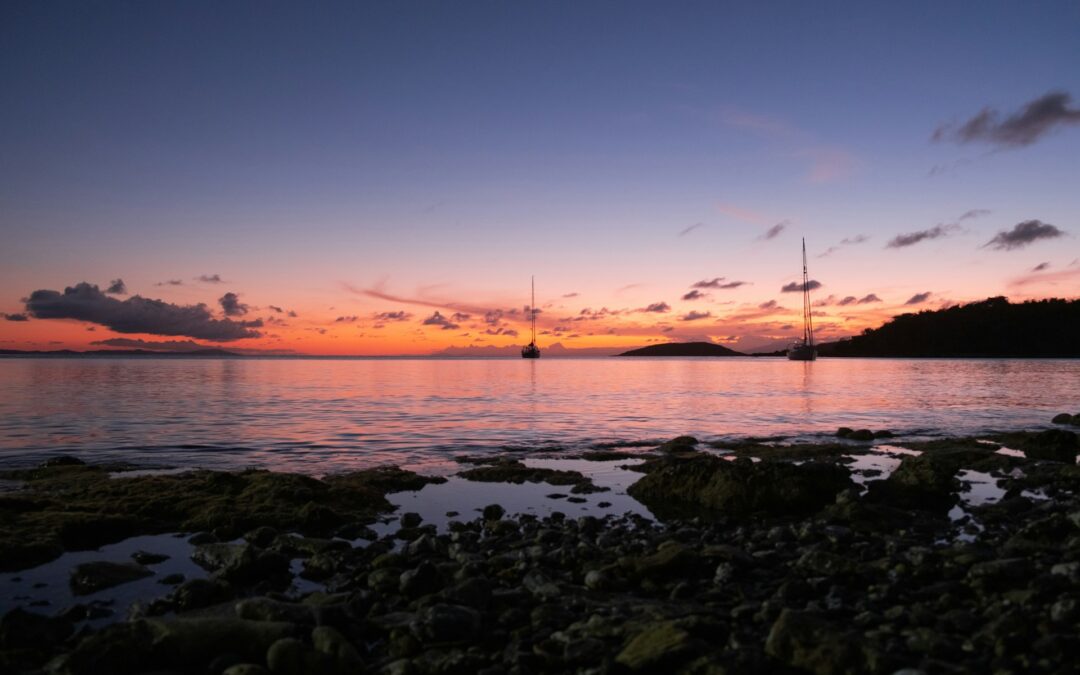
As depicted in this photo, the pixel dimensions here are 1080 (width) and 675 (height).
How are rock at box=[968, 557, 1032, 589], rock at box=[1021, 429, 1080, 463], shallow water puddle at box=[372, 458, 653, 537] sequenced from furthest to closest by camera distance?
1. rock at box=[1021, 429, 1080, 463]
2. shallow water puddle at box=[372, 458, 653, 537]
3. rock at box=[968, 557, 1032, 589]

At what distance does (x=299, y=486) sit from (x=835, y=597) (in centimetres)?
1138

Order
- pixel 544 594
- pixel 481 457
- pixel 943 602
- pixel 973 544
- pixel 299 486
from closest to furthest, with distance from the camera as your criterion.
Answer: pixel 943 602, pixel 544 594, pixel 973 544, pixel 299 486, pixel 481 457

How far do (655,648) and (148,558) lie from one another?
335 inches

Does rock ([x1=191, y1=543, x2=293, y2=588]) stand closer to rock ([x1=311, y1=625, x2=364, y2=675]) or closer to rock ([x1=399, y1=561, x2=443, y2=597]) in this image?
rock ([x1=399, y1=561, x2=443, y2=597])

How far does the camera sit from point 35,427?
30703mm

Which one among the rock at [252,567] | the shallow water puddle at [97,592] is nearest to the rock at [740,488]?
the rock at [252,567]

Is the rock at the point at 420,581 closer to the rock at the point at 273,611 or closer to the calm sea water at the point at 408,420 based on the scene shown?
the rock at the point at 273,611

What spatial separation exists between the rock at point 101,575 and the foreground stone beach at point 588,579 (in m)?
0.03

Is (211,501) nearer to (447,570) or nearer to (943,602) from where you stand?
(447,570)

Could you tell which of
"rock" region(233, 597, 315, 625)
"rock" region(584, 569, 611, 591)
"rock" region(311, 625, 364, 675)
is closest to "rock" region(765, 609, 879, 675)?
"rock" region(584, 569, 611, 591)

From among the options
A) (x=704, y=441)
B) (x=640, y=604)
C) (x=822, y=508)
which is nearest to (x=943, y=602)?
(x=640, y=604)

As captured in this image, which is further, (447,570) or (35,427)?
(35,427)

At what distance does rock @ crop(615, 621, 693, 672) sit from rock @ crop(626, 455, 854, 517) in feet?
23.0

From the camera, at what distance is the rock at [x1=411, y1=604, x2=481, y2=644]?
6973 millimetres
